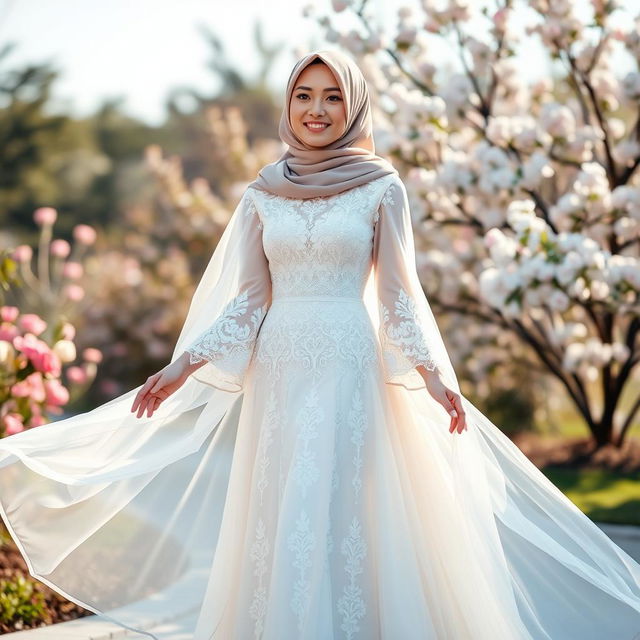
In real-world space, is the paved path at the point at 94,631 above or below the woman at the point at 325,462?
below

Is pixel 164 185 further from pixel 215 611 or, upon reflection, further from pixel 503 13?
pixel 215 611

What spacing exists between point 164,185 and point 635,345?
6.93 m

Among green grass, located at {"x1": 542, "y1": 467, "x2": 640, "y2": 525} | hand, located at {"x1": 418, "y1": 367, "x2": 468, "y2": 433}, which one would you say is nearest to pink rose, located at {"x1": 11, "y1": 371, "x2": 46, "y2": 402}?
hand, located at {"x1": 418, "y1": 367, "x2": 468, "y2": 433}

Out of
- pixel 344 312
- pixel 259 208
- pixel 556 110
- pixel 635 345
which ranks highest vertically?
pixel 556 110

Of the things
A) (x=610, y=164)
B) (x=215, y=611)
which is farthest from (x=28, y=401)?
(x=610, y=164)

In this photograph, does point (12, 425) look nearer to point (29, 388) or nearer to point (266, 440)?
point (29, 388)

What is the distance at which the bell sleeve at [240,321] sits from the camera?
10.8ft

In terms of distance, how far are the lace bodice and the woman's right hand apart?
0.05 metres

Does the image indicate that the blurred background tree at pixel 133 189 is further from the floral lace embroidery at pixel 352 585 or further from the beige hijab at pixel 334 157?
the floral lace embroidery at pixel 352 585

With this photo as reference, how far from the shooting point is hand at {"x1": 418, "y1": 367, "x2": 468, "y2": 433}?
3053 millimetres

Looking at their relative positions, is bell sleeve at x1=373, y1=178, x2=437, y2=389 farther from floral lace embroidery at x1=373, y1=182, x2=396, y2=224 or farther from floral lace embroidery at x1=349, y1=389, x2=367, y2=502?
floral lace embroidery at x1=349, y1=389, x2=367, y2=502

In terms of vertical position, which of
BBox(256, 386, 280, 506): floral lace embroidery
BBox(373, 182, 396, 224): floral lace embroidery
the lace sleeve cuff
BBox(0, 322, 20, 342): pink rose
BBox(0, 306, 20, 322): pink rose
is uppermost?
BBox(373, 182, 396, 224): floral lace embroidery

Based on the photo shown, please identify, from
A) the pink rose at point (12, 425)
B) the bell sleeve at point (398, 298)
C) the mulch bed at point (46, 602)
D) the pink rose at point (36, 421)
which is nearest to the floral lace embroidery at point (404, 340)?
the bell sleeve at point (398, 298)

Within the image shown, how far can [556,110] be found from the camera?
7.63 m
